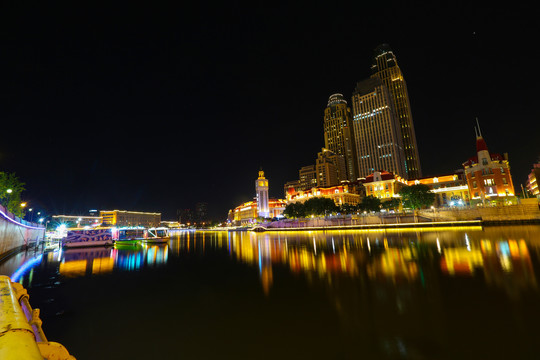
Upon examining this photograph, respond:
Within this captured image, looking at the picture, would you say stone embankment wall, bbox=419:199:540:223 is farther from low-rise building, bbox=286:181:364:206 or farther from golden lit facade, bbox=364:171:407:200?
low-rise building, bbox=286:181:364:206

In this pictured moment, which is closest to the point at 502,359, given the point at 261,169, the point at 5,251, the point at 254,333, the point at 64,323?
the point at 254,333

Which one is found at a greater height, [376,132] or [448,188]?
[376,132]

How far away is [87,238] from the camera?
39906 mm

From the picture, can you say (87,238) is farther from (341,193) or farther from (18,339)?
(341,193)

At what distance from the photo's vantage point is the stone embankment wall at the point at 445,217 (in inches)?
1870

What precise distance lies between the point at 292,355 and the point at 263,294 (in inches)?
191

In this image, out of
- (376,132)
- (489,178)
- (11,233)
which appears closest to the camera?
(11,233)

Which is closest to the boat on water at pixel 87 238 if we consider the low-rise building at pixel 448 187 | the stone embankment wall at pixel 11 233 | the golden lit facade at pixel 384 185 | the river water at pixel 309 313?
the stone embankment wall at pixel 11 233

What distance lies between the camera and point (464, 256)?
16516mm

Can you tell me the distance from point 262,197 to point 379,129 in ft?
237

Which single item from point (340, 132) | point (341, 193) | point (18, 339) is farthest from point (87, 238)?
point (340, 132)

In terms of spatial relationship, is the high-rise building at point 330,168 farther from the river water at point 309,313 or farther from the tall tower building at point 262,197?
the river water at point 309,313

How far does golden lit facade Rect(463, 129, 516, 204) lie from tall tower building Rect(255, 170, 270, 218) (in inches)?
3628

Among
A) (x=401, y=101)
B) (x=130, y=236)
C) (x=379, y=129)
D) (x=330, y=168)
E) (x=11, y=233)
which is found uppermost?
(x=401, y=101)
